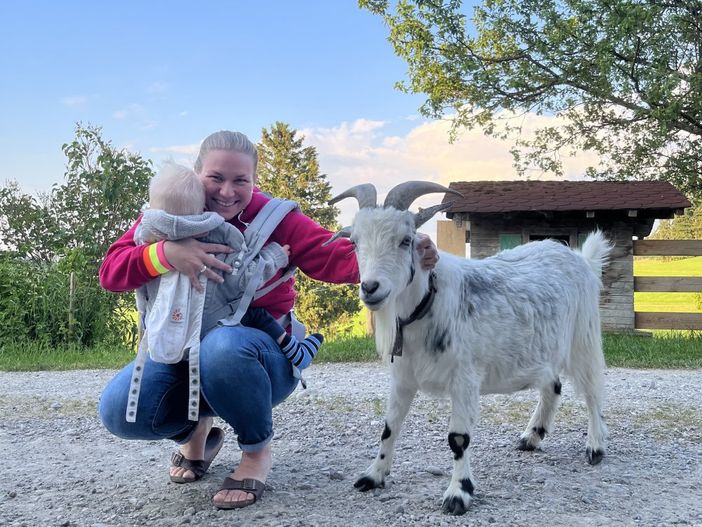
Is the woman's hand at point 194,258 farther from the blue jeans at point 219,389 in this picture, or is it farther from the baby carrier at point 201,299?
the blue jeans at point 219,389

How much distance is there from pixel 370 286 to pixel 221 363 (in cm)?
77

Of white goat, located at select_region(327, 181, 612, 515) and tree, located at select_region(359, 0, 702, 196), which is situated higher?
tree, located at select_region(359, 0, 702, 196)

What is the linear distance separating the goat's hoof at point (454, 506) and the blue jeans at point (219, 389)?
0.92 meters

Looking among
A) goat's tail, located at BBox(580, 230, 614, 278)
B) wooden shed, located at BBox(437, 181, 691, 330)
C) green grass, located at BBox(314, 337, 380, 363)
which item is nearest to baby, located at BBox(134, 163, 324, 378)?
goat's tail, located at BBox(580, 230, 614, 278)

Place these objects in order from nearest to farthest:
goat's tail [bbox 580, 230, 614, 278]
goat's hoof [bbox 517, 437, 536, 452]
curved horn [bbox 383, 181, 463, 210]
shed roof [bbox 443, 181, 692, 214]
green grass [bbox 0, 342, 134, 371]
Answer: curved horn [bbox 383, 181, 463, 210] < goat's hoof [bbox 517, 437, 536, 452] < goat's tail [bbox 580, 230, 614, 278] < green grass [bbox 0, 342, 134, 371] < shed roof [bbox 443, 181, 692, 214]

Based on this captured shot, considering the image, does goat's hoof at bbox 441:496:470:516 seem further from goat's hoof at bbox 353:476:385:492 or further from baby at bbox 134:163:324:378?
baby at bbox 134:163:324:378

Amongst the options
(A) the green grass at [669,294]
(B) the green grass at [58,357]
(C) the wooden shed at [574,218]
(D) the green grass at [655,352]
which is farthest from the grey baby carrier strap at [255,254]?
(A) the green grass at [669,294]

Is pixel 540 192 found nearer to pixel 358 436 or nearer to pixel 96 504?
pixel 358 436

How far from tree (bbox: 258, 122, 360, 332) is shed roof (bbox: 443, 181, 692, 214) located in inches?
484

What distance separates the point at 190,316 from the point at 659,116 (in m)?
10.9

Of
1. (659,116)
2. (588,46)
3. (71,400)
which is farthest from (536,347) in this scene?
(588,46)

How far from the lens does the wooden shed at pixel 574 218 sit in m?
12.0

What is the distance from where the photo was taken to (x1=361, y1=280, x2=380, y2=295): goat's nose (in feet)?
9.37

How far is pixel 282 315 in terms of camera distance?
11.5 ft
